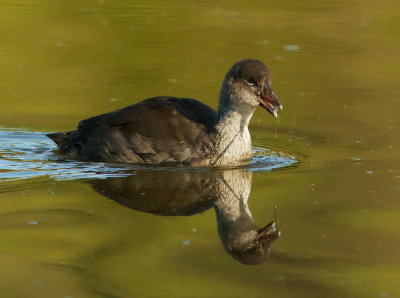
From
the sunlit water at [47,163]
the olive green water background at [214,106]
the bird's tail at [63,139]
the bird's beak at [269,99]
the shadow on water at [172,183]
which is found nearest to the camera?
the olive green water background at [214,106]

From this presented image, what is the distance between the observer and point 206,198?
771 centimetres

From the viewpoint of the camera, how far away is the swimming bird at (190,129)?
8945 millimetres

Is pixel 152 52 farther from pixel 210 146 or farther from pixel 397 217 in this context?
pixel 397 217

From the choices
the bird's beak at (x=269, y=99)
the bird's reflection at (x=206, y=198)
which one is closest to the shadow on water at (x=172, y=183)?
the bird's reflection at (x=206, y=198)

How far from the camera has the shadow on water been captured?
677 cm

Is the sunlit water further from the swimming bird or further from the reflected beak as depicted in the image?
the reflected beak

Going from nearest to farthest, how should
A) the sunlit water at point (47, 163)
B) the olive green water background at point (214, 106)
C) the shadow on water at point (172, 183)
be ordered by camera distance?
1. the olive green water background at point (214, 106)
2. the shadow on water at point (172, 183)
3. the sunlit water at point (47, 163)

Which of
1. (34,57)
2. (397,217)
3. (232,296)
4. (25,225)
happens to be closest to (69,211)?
(25,225)

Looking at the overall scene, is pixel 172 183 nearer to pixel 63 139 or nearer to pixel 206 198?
pixel 206 198

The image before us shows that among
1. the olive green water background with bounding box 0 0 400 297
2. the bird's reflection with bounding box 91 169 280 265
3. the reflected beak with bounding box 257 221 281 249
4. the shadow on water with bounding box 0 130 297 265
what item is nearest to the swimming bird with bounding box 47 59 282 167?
the shadow on water with bounding box 0 130 297 265

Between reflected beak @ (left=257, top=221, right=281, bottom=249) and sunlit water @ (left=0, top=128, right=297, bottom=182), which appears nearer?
reflected beak @ (left=257, top=221, right=281, bottom=249)

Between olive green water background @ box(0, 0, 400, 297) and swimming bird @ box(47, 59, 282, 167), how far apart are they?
27.7 inches

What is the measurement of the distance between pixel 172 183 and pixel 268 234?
1.70 m

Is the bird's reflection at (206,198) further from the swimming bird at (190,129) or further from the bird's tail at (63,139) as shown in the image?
the bird's tail at (63,139)
